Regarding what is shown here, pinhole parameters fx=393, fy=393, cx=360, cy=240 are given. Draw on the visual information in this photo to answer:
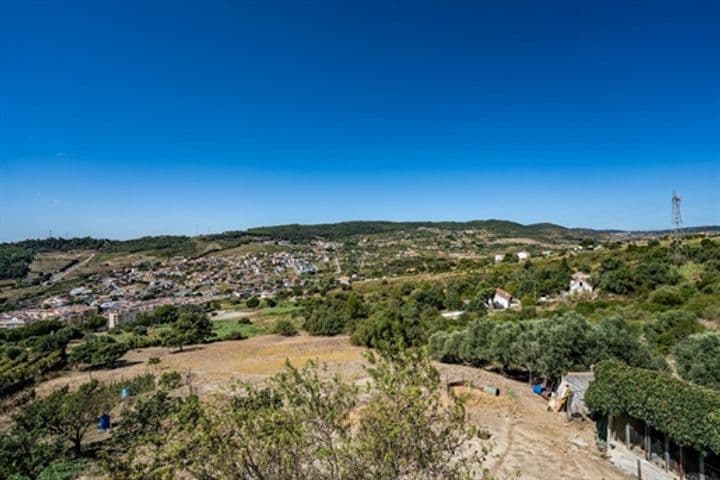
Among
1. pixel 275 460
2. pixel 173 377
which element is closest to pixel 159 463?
pixel 275 460

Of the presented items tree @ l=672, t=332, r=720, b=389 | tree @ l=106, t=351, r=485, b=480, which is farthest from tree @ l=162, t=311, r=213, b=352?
tree @ l=672, t=332, r=720, b=389

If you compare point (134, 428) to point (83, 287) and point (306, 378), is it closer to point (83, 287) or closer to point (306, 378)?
point (306, 378)

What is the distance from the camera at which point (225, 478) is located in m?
4.77

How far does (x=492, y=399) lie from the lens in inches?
735

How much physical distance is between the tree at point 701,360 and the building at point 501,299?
28.2 metres

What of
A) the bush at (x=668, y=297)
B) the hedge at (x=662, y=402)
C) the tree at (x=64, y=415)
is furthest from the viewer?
the bush at (x=668, y=297)

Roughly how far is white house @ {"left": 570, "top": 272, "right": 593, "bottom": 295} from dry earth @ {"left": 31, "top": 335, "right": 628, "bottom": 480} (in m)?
28.5

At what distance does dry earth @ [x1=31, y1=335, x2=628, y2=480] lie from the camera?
12695mm

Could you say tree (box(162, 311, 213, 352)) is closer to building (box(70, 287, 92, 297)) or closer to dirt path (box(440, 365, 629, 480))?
dirt path (box(440, 365, 629, 480))

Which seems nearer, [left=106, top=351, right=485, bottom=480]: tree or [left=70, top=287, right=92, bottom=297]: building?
[left=106, top=351, right=485, bottom=480]: tree

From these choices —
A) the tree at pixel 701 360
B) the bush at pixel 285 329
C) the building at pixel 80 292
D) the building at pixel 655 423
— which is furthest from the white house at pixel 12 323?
the tree at pixel 701 360

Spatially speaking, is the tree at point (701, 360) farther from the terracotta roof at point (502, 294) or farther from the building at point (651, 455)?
the terracotta roof at point (502, 294)

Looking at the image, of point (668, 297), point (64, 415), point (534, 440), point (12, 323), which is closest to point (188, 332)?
point (64, 415)

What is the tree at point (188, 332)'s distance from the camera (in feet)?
129
